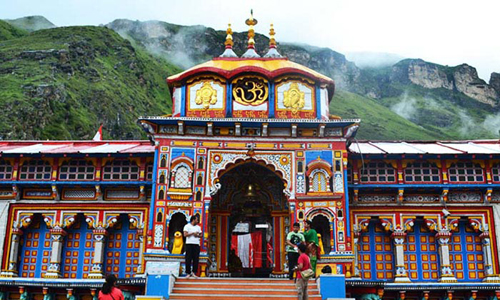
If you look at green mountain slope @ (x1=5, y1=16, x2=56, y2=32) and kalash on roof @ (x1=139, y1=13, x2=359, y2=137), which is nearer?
kalash on roof @ (x1=139, y1=13, x2=359, y2=137)

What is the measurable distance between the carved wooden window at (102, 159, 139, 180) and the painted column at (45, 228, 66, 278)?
2.94m

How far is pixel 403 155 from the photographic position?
2289cm

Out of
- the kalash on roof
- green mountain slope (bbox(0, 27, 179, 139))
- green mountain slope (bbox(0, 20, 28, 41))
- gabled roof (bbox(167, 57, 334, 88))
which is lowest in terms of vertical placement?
the kalash on roof

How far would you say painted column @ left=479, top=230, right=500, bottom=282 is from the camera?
2219cm

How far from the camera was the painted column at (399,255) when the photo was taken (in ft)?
73.7

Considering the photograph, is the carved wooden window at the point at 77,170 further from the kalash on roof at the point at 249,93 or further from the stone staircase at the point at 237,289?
the stone staircase at the point at 237,289

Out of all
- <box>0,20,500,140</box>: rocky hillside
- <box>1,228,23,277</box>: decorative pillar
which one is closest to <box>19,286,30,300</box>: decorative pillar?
<box>1,228,23,277</box>: decorative pillar

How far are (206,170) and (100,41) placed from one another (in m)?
84.2

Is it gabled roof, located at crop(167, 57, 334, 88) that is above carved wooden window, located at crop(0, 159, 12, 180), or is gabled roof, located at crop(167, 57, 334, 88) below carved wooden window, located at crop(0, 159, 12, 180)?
above

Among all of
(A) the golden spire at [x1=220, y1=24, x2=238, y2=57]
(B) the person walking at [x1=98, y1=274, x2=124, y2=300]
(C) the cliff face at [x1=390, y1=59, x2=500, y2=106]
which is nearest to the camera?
(B) the person walking at [x1=98, y1=274, x2=124, y2=300]

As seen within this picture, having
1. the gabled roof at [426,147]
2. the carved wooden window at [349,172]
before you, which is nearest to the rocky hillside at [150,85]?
the gabled roof at [426,147]

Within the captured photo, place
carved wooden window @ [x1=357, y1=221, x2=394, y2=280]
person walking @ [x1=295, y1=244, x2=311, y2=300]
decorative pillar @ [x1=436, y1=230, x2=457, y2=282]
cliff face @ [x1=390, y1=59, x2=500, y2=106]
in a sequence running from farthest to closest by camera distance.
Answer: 1. cliff face @ [x1=390, y1=59, x2=500, y2=106]
2. carved wooden window @ [x1=357, y1=221, x2=394, y2=280]
3. decorative pillar @ [x1=436, y1=230, x2=457, y2=282]
4. person walking @ [x1=295, y1=244, x2=311, y2=300]

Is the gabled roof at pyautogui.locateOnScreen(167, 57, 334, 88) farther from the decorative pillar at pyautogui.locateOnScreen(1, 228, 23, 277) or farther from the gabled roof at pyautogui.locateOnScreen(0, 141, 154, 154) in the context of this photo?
the decorative pillar at pyautogui.locateOnScreen(1, 228, 23, 277)

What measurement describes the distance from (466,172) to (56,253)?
17346 millimetres
